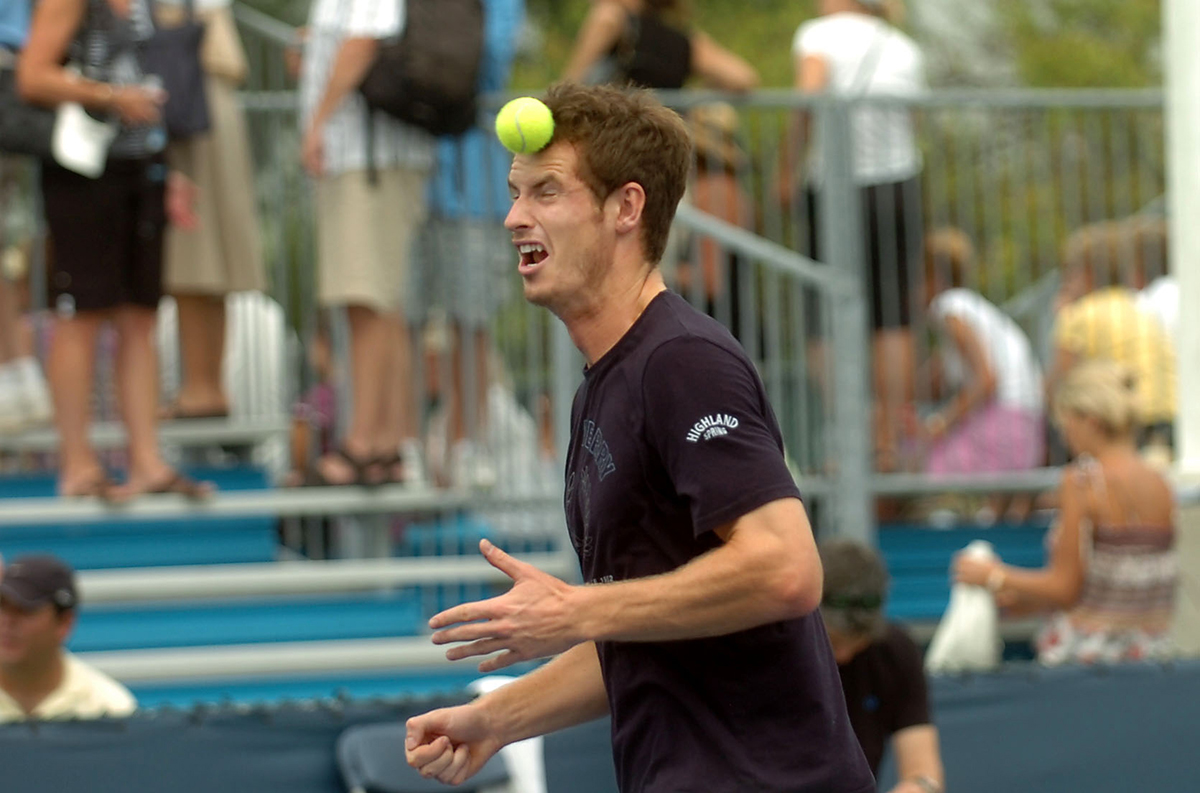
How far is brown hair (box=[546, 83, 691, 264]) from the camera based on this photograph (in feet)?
8.86

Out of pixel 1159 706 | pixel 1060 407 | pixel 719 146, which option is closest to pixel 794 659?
pixel 1159 706

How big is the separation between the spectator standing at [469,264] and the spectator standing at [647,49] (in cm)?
35

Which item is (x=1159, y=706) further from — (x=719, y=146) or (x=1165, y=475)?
(x=719, y=146)

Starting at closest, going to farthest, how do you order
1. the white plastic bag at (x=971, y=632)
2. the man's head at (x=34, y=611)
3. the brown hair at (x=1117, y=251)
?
the man's head at (x=34, y=611) < the white plastic bag at (x=971, y=632) < the brown hair at (x=1117, y=251)

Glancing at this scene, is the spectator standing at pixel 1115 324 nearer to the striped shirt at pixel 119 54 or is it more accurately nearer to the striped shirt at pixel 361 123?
the striped shirt at pixel 361 123

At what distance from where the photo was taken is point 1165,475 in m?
6.61

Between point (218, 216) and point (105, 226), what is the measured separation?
68 cm

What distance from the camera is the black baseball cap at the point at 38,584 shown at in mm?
5227

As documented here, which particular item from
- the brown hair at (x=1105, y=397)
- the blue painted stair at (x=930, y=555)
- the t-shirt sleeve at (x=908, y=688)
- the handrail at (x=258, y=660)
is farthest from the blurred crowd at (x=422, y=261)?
the t-shirt sleeve at (x=908, y=688)

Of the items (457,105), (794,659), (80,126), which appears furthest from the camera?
(457,105)

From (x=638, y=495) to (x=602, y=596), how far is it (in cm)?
22

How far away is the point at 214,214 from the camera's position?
7043 mm

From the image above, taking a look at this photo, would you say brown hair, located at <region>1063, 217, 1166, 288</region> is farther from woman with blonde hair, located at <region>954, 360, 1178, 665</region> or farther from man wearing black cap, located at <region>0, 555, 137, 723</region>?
man wearing black cap, located at <region>0, 555, 137, 723</region>

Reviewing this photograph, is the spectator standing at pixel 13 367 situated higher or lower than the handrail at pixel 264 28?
lower
